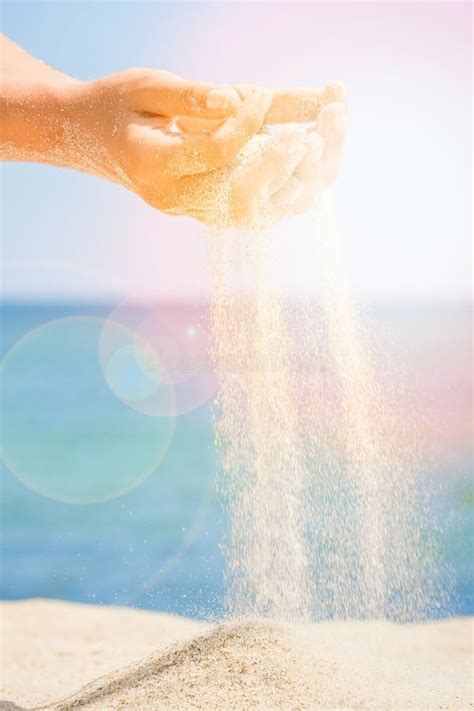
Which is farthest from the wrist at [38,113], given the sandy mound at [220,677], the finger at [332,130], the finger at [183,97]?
the sandy mound at [220,677]

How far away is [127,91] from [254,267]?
1.09 metres

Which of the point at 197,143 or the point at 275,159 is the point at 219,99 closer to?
the point at 197,143

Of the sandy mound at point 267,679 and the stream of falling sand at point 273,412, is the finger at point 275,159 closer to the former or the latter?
the stream of falling sand at point 273,412

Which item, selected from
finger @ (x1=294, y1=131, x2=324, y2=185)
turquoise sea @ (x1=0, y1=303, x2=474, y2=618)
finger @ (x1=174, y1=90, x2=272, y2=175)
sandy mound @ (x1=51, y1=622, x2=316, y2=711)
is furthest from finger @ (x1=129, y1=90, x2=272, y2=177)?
turquoise sea @ (x1=0, y1=303, x2=474, y2=618)

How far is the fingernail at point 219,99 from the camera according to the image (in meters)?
2.98

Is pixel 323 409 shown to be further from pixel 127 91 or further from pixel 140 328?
pixel 140 328

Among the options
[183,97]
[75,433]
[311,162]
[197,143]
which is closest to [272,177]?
[311,162]

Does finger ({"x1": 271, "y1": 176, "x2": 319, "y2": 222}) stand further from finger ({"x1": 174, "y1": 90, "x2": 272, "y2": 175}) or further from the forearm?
the forearm

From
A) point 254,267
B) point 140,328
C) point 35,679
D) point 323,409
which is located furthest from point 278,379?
point 140,328

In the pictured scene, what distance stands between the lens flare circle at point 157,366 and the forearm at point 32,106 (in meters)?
8.43

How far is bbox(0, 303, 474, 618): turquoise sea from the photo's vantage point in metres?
7.69

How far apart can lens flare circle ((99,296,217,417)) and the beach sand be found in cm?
706

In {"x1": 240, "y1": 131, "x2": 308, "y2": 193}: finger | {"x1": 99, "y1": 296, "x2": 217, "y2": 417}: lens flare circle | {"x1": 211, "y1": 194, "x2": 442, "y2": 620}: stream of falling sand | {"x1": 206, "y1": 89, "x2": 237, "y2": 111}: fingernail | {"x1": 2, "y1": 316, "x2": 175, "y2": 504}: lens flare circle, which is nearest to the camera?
{"x1": 206, "y1": 89, "x2": 237, "y2": 111}: fingernail

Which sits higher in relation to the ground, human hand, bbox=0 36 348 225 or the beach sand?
human hand, bbox=0 36 348 225
